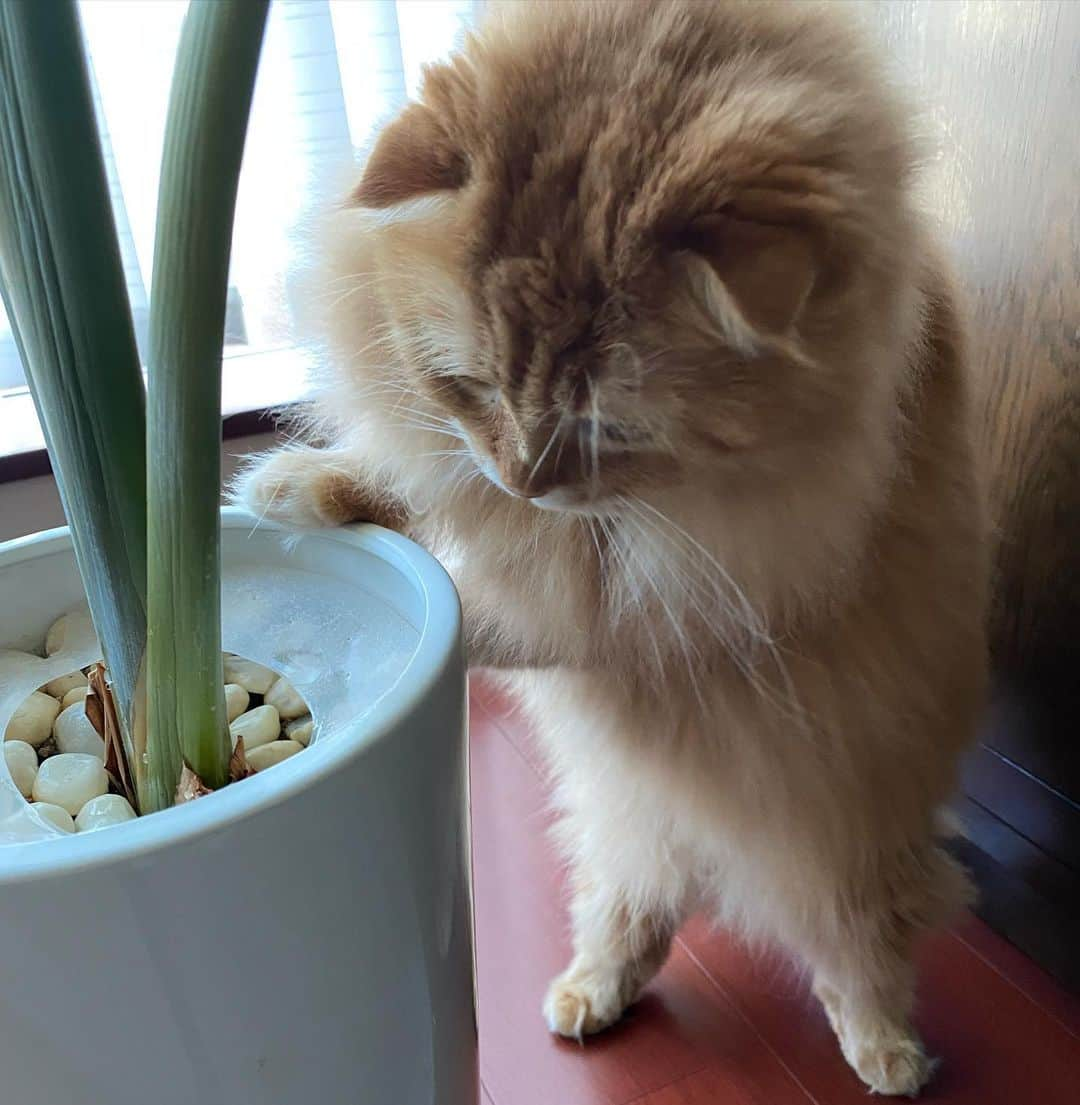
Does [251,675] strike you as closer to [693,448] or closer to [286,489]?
[286,489]

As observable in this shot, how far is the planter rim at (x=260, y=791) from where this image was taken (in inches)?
15.9

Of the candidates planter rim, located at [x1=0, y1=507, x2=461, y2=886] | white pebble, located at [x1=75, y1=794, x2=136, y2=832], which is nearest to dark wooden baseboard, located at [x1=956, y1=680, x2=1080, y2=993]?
planter rim, located at [x1=0, y1=507, x2=461, y2=886]

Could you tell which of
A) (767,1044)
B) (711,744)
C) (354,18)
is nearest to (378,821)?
(711,744)

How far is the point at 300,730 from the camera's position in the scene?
Answer: 61 centimetres

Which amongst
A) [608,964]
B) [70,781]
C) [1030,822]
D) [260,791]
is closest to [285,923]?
[260,791]

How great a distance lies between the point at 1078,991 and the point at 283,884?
3.26 ft

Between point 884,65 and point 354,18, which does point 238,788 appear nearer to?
point 884,65

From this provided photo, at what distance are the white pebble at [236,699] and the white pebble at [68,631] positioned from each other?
107mm

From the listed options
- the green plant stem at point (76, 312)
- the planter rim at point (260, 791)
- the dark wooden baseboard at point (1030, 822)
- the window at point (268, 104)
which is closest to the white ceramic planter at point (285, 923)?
the planter rim at point (260, 791)

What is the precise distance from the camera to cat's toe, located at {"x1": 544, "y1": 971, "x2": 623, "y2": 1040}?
106cm

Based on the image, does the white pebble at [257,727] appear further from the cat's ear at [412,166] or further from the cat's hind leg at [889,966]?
the cat's hind leg at [889,966]

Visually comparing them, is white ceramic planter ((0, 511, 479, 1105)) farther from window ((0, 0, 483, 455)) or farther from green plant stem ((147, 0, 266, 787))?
window ((0, 0, 483, 455))

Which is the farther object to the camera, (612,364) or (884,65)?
(884,65)

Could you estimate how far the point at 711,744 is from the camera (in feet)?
2.88
